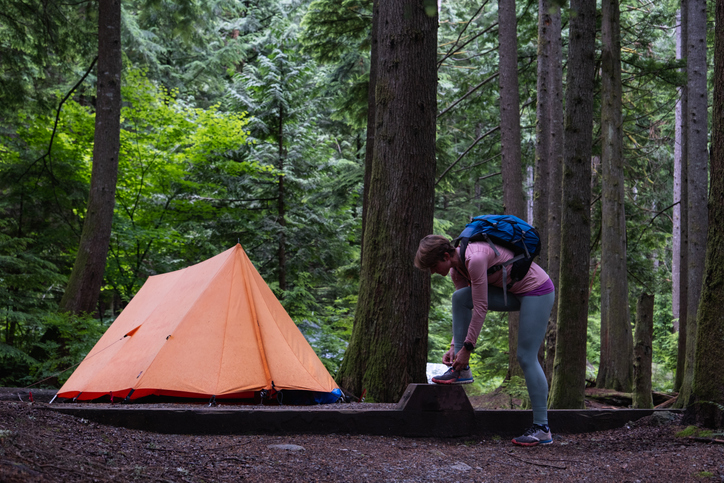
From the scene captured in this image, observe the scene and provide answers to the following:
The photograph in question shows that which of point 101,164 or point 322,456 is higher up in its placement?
point 101,164

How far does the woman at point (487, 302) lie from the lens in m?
3.44

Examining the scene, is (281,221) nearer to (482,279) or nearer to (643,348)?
(643,348)

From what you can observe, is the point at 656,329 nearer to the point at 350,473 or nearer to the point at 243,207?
the point at 243,207

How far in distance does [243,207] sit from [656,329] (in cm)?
1818

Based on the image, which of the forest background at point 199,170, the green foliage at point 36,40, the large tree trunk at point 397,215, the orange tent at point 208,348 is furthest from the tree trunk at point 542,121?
the green foliage at point 36,40

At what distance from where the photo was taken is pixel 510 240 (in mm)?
3545

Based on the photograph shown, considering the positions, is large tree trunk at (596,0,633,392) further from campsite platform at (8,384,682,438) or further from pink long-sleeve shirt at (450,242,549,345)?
pink long-sleeve shirt at (450,242,549,345)

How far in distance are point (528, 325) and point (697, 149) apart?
6.64 meters

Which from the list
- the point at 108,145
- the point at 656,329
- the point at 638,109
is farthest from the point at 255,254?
the point at 656,329

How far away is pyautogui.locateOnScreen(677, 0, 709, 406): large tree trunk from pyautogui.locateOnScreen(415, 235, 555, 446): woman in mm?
4931

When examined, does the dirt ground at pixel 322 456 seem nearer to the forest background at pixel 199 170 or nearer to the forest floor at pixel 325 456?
the forest floor at pixel 325 456

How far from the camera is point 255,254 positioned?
42.2 feet

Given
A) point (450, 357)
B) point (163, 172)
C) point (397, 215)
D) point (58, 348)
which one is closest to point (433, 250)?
point (450, 357)

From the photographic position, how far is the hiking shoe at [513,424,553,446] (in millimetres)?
3730
